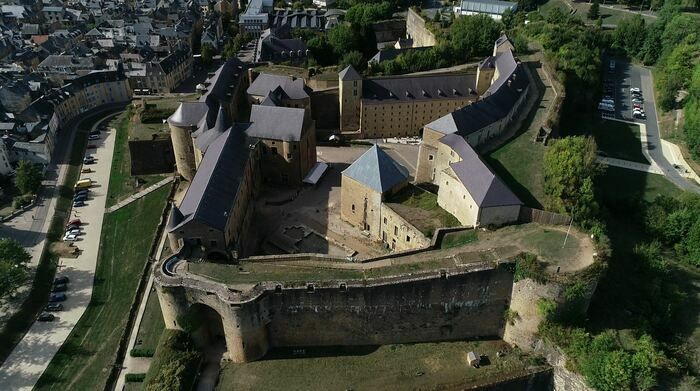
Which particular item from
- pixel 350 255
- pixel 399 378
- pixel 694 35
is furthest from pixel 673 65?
pixel 399 378

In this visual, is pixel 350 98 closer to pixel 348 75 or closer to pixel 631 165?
pixel 348 75

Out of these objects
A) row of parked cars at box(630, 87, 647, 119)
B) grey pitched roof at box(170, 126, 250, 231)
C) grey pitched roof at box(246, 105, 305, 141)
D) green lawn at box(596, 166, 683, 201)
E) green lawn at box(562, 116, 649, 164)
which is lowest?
green lawn at box(596, 166, 683, 201)

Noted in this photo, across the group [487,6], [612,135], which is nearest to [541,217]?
[612,135]

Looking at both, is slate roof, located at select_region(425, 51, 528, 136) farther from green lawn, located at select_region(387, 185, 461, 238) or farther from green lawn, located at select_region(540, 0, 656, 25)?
green lawn, located at select_region(540, 0, 656, 25)

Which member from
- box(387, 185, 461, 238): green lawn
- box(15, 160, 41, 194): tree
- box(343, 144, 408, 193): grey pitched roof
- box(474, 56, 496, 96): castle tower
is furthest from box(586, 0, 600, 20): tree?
box(15, 160, 41, 194): tree

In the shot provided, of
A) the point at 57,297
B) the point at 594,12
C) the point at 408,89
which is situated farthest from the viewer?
the point at 594,12

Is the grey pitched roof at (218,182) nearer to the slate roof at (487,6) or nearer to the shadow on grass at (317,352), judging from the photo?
the shadow on grass at (317,352)

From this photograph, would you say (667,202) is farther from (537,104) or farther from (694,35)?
(694,35)
